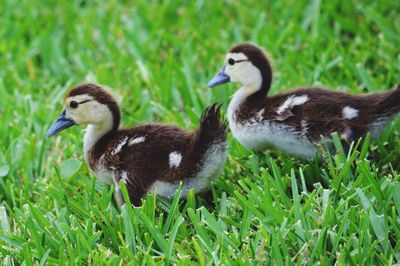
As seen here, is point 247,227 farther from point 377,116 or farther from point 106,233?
point 377,116

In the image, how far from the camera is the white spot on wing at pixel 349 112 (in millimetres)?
3748

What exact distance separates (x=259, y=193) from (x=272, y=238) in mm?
358

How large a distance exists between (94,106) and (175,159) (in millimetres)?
551

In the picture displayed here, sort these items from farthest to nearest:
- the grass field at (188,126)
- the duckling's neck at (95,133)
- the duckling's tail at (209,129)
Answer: the duckling's neck at (95,133)
the duckling's tail at (209,129)
the grass field at (188,126)

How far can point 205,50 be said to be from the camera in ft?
18.3

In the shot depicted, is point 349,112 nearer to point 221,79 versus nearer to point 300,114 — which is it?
point 300,114

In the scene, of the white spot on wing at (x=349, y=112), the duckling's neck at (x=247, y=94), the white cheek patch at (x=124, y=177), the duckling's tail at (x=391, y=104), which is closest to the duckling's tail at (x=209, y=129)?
the white cheek patch at (x=124, y=177)

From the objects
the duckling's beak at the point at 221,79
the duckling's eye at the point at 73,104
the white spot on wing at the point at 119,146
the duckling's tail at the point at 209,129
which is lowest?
the white spot on wing at the point at 119,146

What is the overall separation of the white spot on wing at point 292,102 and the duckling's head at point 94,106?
31.8 inches

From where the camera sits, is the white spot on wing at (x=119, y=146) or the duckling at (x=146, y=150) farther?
the white spot on wing at (x=119, y=146)

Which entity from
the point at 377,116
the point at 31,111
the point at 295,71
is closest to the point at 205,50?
the point at 295,71

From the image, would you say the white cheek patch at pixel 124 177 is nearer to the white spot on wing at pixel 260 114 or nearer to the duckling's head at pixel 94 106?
the duckling's head at pixel 94 106

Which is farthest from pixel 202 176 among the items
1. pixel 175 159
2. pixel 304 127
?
pixel 304 127

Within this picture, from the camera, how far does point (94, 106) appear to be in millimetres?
3852
